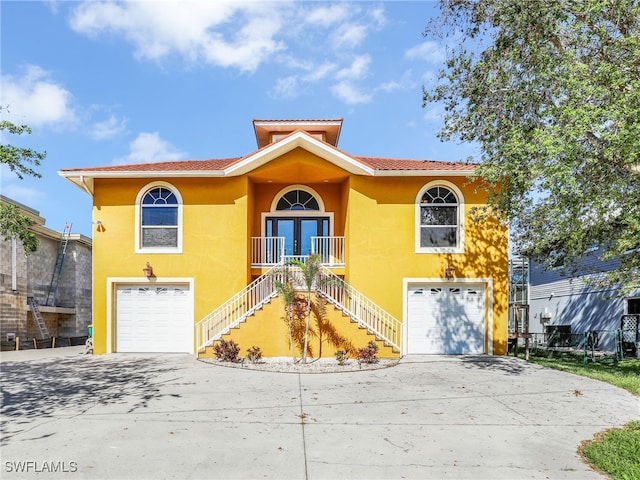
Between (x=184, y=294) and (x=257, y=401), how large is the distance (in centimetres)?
704

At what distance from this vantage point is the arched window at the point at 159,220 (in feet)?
45.4

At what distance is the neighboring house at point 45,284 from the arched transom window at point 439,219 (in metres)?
14.2

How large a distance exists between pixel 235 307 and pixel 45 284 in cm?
1208

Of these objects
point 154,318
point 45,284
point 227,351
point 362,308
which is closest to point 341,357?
point 362,308

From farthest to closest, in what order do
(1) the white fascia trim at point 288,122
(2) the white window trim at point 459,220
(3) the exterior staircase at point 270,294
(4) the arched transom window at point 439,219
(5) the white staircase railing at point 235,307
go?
(1) the white fascia trim at point 288,122 < (4) the arched transom window at point 439,219 < (2) the white window trim at point 459,220 < (5) the white staircase railing at point 235,307 < (3) the exterior staircase at point 270,294

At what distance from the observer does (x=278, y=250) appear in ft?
48.2

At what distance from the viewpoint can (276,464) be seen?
4941 mm

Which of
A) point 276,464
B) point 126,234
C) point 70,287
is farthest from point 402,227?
point 70,287

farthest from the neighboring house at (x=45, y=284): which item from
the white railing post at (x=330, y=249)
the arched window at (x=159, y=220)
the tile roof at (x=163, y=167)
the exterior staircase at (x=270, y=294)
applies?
the white railing post at (x=330, y=249)

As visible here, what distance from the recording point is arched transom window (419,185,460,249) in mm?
13820

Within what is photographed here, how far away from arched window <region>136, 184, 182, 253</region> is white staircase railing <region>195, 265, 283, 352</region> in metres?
2.58

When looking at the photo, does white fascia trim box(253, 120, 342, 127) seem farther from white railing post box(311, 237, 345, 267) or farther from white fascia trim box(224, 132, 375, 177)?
white railing post box(311, 237, 345, 267)

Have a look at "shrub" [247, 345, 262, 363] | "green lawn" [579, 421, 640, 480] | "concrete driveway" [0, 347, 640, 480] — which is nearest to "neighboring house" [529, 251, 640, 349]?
"concrete driveway" [0, 347, 640, 480]

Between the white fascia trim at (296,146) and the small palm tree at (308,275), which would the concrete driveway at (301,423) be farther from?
the white fascia trim at (296,146)
